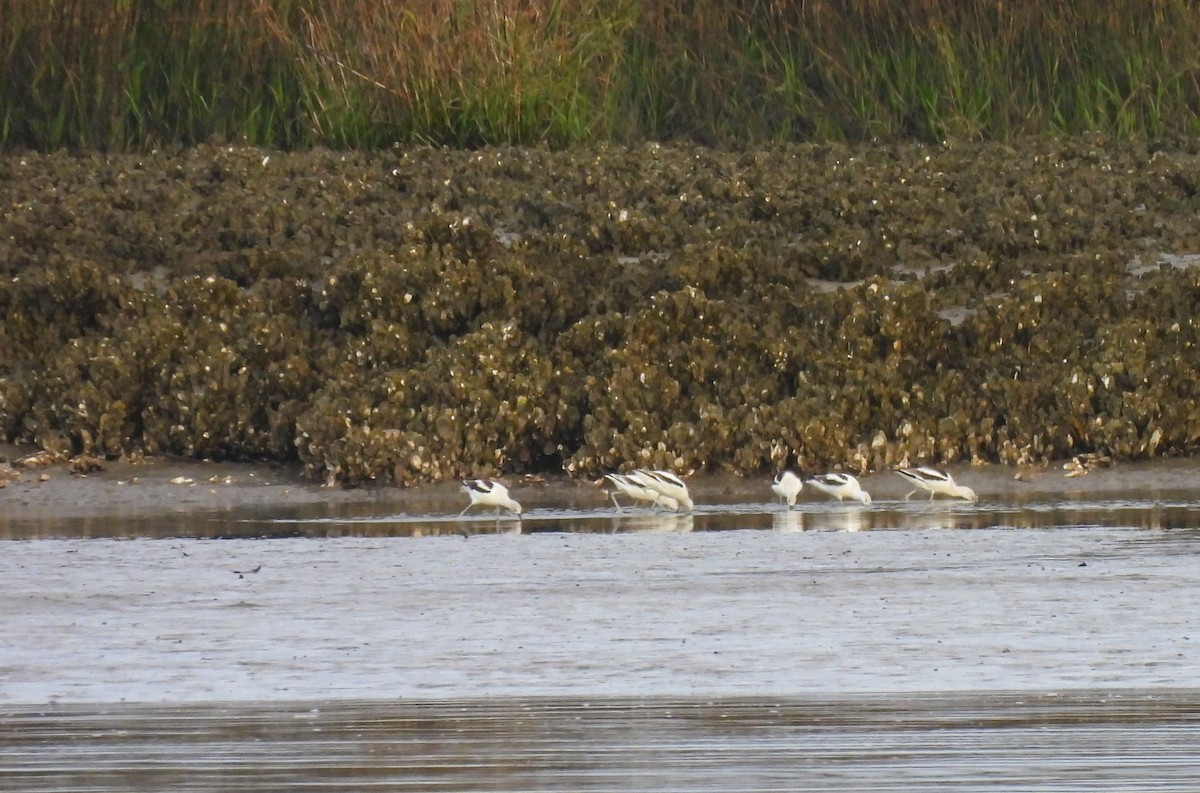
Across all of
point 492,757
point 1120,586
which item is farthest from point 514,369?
point 492,757

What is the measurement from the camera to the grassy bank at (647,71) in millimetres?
21859

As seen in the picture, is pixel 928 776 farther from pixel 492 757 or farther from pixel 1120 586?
pixel 1120 586

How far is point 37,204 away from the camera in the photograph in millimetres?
18281

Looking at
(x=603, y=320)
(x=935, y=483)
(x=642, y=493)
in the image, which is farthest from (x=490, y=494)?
(x=603, y=320)

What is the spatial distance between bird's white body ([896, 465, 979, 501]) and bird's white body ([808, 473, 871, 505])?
1.17ft

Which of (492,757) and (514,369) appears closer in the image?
(492,757)

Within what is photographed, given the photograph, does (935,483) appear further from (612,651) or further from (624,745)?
(624,745)

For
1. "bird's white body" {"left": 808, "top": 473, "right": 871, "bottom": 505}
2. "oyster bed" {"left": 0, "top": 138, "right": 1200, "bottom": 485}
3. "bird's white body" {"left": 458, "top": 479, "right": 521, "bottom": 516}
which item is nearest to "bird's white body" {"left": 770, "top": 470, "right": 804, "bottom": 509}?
"bird's white body" {"left": 808, "top": 473, "right": 871, "bottom": 505}

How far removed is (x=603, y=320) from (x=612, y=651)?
6820mm

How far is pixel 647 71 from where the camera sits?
23.0 m

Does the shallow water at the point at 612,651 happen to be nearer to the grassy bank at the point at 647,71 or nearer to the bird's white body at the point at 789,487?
the bird's white body at the point at 789,487

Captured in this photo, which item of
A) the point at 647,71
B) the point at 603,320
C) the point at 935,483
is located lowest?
the point at 935,483

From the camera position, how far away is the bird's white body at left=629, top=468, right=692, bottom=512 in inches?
501

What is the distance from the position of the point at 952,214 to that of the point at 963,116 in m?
4.87
